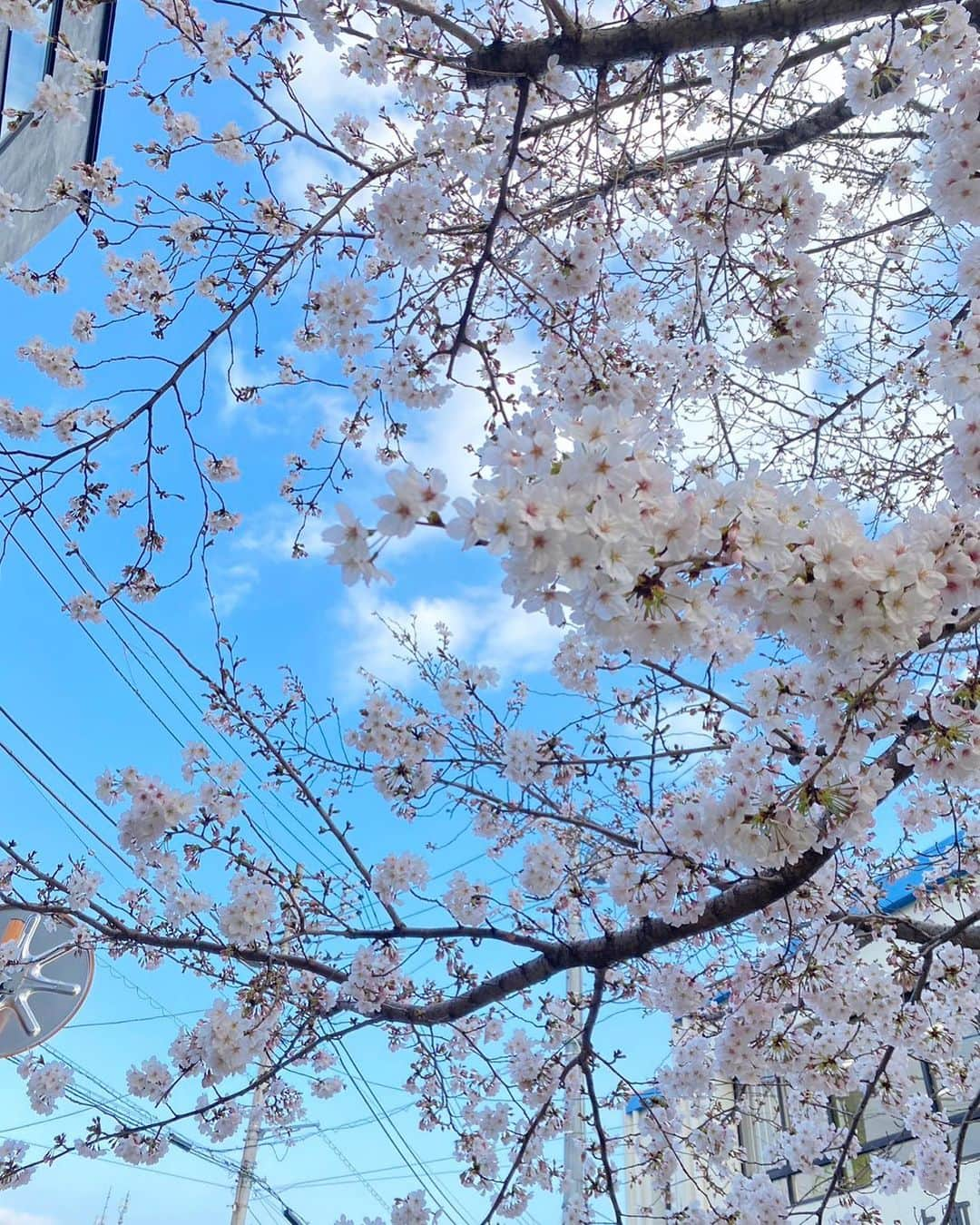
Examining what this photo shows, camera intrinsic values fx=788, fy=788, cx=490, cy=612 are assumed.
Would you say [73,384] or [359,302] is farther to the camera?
[73,384]

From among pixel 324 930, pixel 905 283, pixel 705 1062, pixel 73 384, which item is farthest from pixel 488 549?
pixel 905 283

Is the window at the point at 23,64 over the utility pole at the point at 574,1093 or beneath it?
over

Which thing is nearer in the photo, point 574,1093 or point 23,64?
point 574,1093

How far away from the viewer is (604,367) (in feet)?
9.07

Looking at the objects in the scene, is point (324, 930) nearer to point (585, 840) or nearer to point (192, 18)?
point (585, 840)

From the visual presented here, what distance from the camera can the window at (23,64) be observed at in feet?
22.4

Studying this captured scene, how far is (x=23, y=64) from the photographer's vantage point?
23.9 feet

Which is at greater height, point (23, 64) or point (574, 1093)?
point (23, 64)

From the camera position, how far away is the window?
6840 mm

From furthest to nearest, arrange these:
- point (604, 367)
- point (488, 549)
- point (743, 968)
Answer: point (743, 968), point (604, 367), point (488, 549)

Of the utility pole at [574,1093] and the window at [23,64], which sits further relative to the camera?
the window at [23,64]

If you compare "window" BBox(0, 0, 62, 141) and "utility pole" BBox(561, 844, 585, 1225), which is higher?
"window" BBox(0, 0, 62, 141)

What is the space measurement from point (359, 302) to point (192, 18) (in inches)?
50.7

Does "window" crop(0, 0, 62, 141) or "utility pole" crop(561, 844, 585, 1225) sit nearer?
"utility pole" crop(561, 844, 585, 1225)
